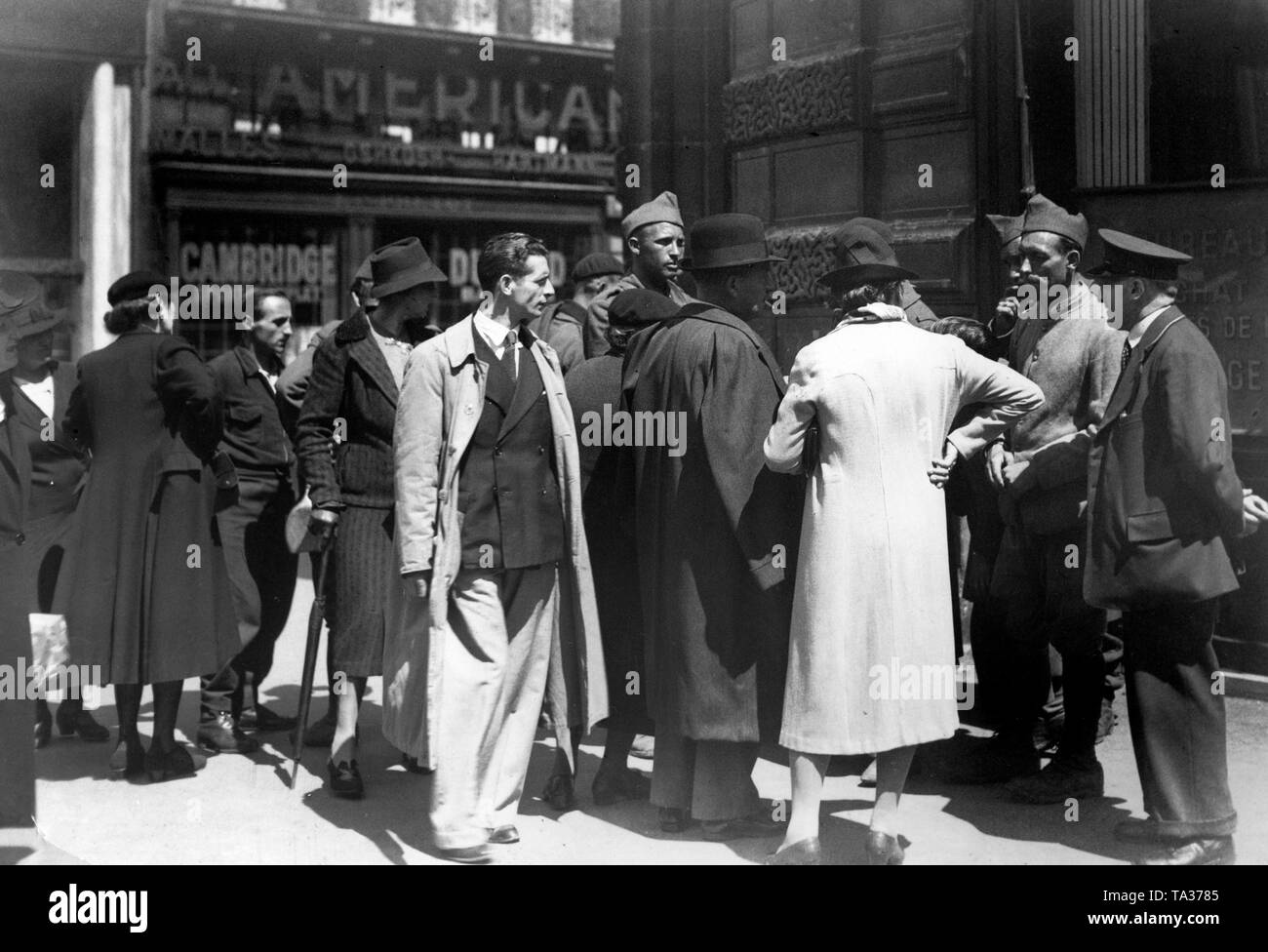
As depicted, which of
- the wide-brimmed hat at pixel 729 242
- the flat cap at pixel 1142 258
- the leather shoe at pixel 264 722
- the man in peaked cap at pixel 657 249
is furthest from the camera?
the leather shoe at pixel 264 722

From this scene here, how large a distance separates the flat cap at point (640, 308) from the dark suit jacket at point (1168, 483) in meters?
1.77

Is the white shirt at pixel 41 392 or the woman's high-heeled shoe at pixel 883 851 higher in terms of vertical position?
the white shirt at pixel 41 392

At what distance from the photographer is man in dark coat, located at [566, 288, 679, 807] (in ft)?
19.4

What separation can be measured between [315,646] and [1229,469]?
380 centimetres

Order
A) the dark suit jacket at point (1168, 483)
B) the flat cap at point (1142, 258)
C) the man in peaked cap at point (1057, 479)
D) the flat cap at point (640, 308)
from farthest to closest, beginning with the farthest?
the flat cap at point (640, 308)
the man in peaked cap at point (1057, 479)
the flat cap at point (1142, 258)
the dark suit jacket at point (1168, 483)

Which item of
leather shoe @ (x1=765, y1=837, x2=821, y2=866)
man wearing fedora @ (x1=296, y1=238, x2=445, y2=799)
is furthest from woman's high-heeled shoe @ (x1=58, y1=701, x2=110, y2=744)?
leather shoe @ (x1=765, y1=837, x2=821, y2=866)

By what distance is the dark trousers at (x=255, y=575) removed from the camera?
7180 millimetres

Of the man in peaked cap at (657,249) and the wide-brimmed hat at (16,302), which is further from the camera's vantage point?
the man in peaked cap at (657,249)

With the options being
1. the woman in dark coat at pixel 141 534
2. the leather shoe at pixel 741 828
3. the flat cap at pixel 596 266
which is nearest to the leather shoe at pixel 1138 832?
the leather shoe at pixel 741 828

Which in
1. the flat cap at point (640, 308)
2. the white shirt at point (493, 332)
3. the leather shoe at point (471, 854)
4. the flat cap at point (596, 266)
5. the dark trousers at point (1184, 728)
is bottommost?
the leather shoe at point (471, 854)

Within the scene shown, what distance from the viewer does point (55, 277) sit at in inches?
606

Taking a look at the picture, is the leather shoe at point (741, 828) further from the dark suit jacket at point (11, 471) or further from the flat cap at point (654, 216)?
the dark suit jacket at point (11, 471)
